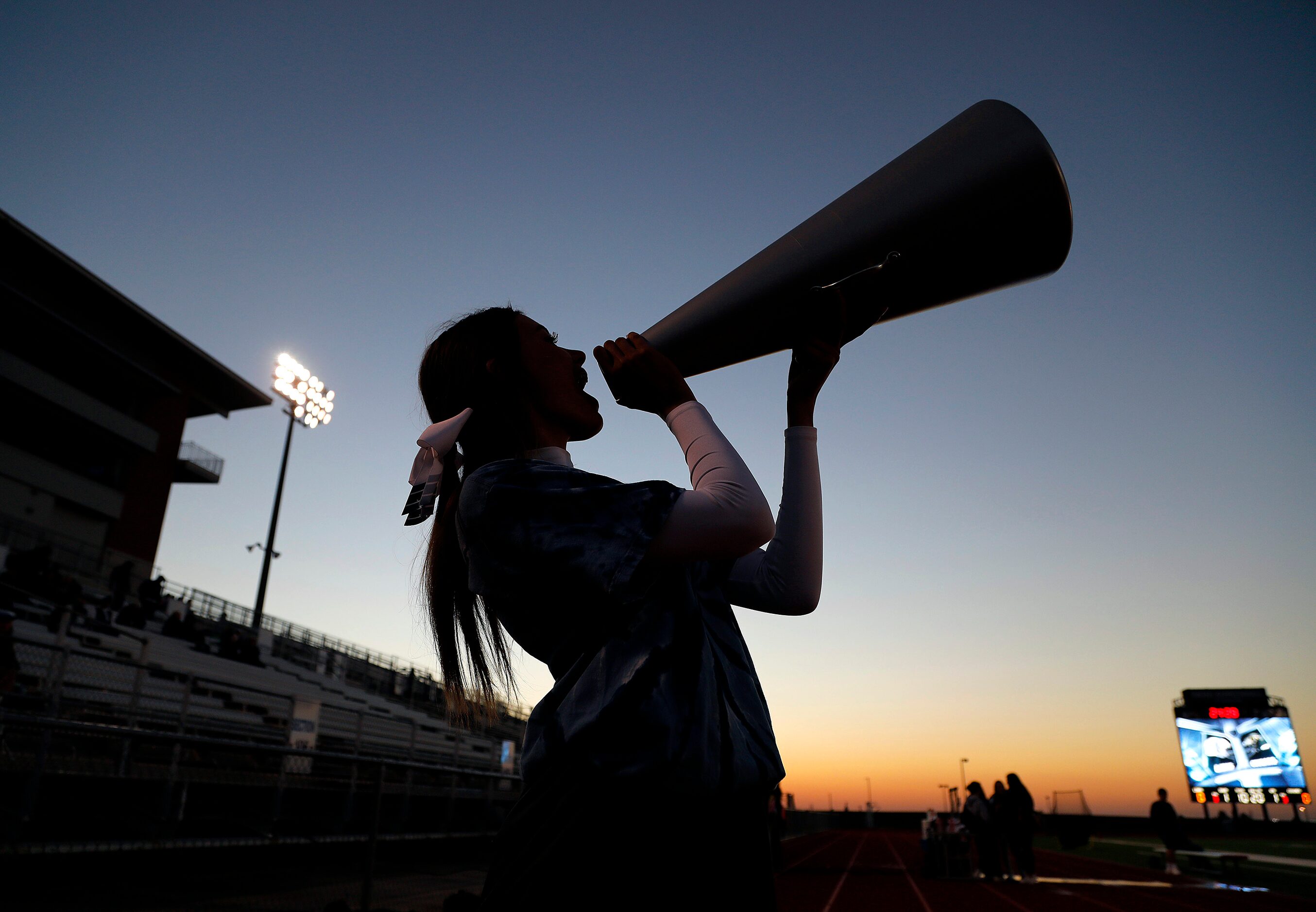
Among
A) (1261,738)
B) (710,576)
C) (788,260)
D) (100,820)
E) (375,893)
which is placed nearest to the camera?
(710,576)

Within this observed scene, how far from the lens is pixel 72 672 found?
314 inches

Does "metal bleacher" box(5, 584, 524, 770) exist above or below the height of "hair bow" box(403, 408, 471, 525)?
above

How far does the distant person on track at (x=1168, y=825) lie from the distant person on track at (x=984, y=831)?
3.52 meters

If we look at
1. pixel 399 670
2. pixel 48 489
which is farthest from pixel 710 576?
pixel 48 489

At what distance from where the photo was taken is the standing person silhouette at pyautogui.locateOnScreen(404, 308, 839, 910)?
0.88 metres

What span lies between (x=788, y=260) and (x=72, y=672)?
9.62 m

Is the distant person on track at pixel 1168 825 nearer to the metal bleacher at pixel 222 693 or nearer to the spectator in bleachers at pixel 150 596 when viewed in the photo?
the metal bleacher at pixel 222 693

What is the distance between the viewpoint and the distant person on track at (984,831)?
12773 millimetres

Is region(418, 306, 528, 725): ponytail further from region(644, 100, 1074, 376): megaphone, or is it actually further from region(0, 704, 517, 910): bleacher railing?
region(0, 704, 517, 910): bleacher railing

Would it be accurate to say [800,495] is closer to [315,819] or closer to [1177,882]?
[315,819]

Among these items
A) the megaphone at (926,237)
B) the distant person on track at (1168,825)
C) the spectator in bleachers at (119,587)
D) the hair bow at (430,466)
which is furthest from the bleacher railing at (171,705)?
the distant person on track at (1168,825)

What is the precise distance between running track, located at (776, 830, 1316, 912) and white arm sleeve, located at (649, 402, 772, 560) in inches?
249

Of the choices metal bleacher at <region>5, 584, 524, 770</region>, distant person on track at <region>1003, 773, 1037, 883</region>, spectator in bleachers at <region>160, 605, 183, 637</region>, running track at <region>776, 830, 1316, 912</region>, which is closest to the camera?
metal bleacher at <region>5, 584, 524, 770</region>

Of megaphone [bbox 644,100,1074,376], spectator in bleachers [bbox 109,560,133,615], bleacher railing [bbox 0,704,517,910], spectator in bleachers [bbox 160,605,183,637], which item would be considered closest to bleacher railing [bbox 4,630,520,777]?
bleacher railing [bbox 0,704,517,910]
